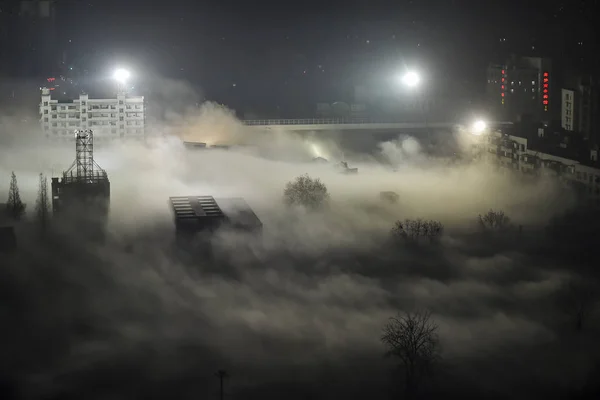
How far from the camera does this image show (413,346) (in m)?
9.03

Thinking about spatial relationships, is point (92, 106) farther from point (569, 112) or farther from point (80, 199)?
point (569, 112)

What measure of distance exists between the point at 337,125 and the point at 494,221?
4748 mm

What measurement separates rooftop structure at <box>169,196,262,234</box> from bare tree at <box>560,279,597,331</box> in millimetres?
3511

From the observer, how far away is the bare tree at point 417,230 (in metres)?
12.7

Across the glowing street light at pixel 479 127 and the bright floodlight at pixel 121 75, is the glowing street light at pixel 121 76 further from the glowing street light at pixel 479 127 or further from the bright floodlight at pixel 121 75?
the glowing street light at pixel 479 127

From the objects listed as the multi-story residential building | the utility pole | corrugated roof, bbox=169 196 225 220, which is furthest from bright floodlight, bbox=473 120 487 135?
the utility pole

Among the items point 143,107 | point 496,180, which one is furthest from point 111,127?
point 496,180

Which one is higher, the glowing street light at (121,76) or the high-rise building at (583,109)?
the glowing street light at (121,76)

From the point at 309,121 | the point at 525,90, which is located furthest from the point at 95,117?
the point at 525,90

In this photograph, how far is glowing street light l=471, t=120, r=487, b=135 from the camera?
1630cm

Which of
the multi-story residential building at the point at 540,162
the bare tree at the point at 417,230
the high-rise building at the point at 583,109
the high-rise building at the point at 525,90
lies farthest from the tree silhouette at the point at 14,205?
the high-rise building at the point at 525,90

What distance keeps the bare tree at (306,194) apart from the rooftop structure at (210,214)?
93cm

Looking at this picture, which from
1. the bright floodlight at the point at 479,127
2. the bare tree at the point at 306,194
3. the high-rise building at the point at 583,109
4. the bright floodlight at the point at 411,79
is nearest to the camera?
the bare tree at the point at 306,194

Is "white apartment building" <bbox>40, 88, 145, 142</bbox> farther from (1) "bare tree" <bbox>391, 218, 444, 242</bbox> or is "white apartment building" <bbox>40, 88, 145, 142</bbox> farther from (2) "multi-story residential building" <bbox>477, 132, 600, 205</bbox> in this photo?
(1) "bare tree" <bbox>391, 218, 444, 242</bbox>
